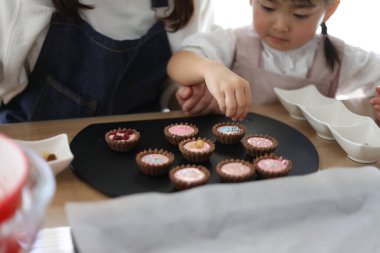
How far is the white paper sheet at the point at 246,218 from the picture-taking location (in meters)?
0.56

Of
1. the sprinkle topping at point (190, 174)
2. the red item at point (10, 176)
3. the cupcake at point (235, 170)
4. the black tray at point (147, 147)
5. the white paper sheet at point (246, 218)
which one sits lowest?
the black tray at point (147, 147)

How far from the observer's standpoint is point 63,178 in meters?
0.76

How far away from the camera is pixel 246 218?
0.61 meters

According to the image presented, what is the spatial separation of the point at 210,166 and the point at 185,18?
0.48 meters

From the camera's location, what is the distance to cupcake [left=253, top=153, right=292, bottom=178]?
77 cm

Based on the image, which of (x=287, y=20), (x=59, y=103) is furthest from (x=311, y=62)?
(x=59, y=103)

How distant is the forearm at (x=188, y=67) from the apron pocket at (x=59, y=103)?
0.20 m

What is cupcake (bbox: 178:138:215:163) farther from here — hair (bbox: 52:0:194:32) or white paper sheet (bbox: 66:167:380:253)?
hair (bbox: 52:0:194:32)

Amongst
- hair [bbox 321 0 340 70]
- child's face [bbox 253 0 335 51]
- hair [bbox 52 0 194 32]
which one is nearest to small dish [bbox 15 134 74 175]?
hair [bbox 52 0 194 32]

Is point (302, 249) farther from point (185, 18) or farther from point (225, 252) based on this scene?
point (185, 18)

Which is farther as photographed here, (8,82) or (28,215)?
(8,82)

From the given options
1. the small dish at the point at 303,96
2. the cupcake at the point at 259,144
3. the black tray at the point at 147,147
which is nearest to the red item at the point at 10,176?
the black tray at the point at 147,147

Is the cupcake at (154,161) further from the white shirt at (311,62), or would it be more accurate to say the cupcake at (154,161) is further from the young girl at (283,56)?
the white shirt at (311,62)

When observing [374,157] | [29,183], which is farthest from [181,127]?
[29,183]
